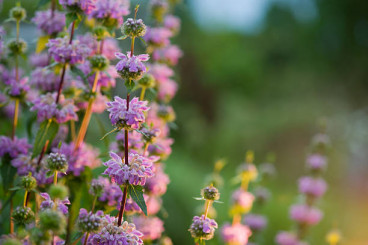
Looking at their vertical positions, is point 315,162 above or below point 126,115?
above

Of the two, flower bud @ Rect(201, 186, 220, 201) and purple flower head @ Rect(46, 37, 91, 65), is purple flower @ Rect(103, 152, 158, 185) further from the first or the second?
purple flower head @ Rect(46, 37, 91, 65)

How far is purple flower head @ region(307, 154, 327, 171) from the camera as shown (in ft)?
6.47

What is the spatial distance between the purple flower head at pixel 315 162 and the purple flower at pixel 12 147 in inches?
50.8

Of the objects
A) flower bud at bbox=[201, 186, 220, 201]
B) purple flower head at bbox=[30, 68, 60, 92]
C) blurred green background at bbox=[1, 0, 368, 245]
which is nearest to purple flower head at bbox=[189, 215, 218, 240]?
flower bud at bbox=[201, 186, 220, 201]

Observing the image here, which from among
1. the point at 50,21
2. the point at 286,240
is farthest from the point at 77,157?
the point at 286,240

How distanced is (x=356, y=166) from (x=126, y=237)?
281 inches

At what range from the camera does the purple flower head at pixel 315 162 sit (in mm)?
1971

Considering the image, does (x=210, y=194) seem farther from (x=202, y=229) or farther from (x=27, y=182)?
(x=27, y=182)

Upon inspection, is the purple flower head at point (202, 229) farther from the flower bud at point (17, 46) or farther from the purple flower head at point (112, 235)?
the flower bud at point (17, 46)

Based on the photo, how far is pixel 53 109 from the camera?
1.08m

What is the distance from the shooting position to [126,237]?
82 cm

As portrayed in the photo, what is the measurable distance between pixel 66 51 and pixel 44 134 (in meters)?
0.21

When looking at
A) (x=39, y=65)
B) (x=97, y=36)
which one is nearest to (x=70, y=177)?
(x=97, y=36)

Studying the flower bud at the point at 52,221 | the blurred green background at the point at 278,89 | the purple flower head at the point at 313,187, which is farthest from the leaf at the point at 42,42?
the blurred green background at the point at 278,89
